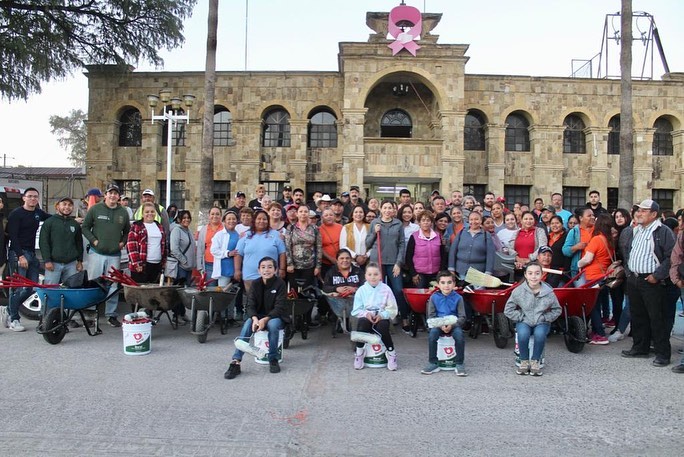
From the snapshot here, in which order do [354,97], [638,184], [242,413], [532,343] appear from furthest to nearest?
1. [638,184]
2. [354,97]
3. [532,343]
4. [242,413]

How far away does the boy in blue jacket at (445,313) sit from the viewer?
238 inches

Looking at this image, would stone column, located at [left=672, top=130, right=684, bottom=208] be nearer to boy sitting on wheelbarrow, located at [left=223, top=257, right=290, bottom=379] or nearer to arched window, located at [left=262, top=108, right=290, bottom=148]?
arched window, located at [left=262, top=108, right=290, bottom=148]

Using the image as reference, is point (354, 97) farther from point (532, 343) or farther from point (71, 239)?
point (532, 343)

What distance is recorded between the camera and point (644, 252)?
670 cm

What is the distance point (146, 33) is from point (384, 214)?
1754cm

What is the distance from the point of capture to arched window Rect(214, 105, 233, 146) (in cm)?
2284

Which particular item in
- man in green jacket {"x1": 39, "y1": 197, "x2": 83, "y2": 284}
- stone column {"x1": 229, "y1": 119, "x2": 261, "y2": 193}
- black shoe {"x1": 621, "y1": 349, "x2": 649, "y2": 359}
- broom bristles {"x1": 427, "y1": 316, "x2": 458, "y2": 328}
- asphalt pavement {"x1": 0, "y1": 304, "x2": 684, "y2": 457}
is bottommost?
asphalt pavement {"x1": 0, "y1": 304, "x2": 684, "y2": 457}

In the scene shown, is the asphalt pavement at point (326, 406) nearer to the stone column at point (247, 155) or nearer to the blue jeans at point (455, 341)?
the blue jeans at point (455, 341)

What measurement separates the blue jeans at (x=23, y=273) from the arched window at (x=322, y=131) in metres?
14.7

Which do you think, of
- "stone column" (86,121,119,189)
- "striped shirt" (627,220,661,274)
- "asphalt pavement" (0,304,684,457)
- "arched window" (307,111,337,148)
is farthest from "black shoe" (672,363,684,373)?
"stone column" (86,121,119,189)

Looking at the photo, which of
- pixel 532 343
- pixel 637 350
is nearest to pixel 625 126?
pixel 637 350

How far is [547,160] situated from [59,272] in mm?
19759

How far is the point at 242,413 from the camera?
4.66 m

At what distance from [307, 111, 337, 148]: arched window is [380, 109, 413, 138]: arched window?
2.24 metres
